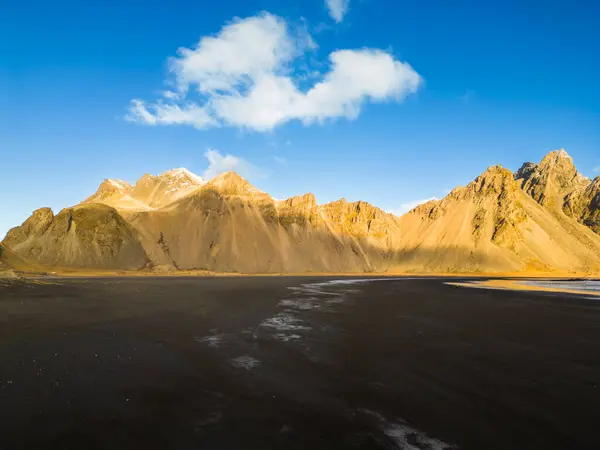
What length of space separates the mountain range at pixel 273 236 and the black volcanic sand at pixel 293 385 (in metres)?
96.8

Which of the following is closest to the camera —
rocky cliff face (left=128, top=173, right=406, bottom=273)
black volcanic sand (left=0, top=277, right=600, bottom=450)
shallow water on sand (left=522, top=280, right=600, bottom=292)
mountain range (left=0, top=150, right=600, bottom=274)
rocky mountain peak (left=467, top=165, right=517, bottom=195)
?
black volcanic sand (left=0, top=277, right=600, bottom=450)

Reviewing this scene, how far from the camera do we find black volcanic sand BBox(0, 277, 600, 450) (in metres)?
8.74

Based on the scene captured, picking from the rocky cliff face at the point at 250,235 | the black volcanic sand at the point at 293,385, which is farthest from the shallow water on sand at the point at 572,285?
the rocky cliff face at the point at 250,235

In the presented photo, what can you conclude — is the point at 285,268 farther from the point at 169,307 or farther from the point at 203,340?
the point at 203,340

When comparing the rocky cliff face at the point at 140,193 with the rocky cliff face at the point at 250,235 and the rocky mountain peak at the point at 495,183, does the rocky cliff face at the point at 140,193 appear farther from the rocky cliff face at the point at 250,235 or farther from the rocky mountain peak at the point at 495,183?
the rocky mountain peak at the point at 495,183

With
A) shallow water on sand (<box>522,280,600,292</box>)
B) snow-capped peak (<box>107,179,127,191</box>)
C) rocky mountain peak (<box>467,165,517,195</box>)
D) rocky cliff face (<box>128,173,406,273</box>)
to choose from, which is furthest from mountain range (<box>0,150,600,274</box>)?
shallow water on sand (<box>522,280,600,292</box>)

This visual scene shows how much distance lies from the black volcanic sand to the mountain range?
96830 mm

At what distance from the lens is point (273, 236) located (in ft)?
515

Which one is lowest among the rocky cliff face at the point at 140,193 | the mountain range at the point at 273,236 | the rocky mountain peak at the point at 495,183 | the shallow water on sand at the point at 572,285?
the shallow water on sand at the point at 572,285

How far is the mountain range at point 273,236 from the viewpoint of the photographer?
10981cm

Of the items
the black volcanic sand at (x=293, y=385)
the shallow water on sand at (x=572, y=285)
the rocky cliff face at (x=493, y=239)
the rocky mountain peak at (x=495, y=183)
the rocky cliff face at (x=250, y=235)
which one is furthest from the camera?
the rocky mountain peak at (x=495, y=183)

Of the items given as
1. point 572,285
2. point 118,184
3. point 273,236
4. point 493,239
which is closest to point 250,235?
A: point 273,236

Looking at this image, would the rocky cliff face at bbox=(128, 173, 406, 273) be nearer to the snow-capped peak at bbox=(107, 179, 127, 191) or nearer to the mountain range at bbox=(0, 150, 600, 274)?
the mountain range at bbox=(0, 150, 600, 274)

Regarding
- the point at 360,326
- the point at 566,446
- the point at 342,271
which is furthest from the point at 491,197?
the point at 566,446
